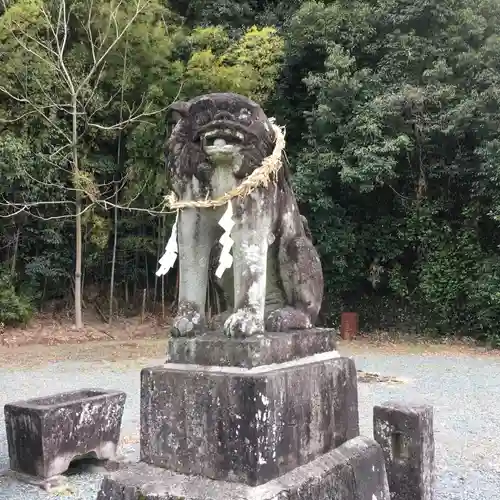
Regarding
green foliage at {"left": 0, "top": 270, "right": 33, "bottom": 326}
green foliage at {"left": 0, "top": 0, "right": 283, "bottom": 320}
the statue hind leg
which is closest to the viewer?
the statue hind leg

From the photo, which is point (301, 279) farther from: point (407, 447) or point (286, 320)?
Answer: point (407, 447)

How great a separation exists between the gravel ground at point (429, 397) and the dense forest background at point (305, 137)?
2922 mm

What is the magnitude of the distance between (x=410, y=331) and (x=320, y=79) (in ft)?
20.1

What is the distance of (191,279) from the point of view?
2.68 m

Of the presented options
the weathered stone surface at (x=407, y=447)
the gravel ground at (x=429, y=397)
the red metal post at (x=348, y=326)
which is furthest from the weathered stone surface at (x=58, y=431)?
the red metal post at (x=348, y=326)

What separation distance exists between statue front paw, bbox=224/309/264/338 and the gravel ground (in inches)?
95.4

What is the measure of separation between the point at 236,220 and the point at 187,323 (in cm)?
51

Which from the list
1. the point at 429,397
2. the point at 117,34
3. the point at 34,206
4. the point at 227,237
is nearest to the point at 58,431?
the point at 227,237

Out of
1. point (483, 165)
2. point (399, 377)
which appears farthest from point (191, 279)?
point (483, 165)

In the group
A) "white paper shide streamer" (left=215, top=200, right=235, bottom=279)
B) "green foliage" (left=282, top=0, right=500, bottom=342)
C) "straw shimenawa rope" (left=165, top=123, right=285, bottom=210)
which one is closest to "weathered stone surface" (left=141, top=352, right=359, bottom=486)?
"white paper shide streamer" (left=215, top=200, right=235, bottom=279)

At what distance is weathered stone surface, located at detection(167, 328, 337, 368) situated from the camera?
237 cm

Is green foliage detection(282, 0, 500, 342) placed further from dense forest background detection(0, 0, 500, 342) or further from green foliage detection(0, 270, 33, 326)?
green foliage detection(0, 270, 33, 326)

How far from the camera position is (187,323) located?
8.58 ft

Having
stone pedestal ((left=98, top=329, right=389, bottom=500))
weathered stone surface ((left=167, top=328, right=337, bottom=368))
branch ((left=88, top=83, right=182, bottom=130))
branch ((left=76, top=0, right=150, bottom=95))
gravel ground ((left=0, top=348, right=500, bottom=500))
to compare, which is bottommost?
gravel ground ((left=0, top=348, right=500, bottom=500))
